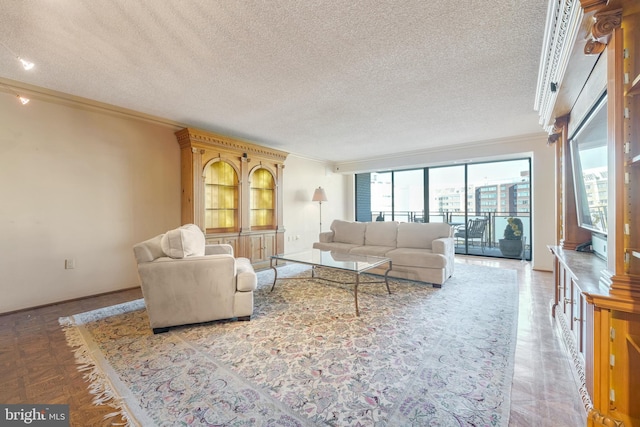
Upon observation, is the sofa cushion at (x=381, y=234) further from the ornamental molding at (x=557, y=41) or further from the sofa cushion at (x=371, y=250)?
the ornamental molding at (x=557, y=41)

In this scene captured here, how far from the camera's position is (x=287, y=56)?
7.43 ft

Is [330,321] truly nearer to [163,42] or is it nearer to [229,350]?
[229,350]

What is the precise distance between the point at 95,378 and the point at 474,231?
6.77 m

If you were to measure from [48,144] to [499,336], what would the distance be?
498cm

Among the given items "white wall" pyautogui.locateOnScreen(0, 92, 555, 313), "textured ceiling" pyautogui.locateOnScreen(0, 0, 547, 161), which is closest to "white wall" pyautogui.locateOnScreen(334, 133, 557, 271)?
"white wall" pyautogui.locateOnScreen(0, 92, 555, 313)

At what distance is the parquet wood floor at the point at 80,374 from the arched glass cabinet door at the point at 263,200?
2.83m

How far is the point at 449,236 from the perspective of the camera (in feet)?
13.4

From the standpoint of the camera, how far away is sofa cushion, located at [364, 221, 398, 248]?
4568 mm

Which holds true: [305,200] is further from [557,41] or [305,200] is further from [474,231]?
[557,41]

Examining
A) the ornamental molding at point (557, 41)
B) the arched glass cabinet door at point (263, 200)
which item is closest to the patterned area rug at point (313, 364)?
the ornamental molding at point (557, 41)

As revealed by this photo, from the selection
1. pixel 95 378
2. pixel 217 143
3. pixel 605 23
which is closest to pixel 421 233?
pixel 605 23

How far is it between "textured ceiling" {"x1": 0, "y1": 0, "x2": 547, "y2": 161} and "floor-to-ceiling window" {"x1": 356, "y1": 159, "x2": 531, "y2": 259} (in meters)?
2.29

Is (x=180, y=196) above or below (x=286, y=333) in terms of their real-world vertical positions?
above

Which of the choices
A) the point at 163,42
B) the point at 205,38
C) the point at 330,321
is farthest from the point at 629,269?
the point at 163,42
